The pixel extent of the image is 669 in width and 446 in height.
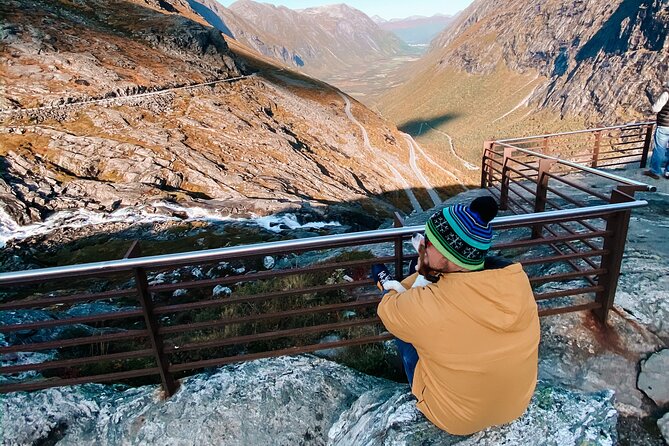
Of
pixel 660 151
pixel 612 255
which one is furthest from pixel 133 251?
pixel 660 151

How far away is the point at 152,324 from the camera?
165 inches

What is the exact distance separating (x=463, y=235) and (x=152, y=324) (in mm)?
3466

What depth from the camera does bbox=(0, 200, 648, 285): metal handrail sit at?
12.4ft

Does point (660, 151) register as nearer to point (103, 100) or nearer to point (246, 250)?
point (246, 250)

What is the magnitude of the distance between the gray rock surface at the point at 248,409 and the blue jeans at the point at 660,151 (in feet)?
30.6

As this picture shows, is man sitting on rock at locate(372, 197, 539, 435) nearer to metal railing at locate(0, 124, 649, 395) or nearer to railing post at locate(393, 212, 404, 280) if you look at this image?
metal railing at locate(0, 124, 649, 395)

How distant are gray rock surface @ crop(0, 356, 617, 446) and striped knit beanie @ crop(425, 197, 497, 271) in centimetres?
168

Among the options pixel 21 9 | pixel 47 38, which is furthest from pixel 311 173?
pixel 21 9

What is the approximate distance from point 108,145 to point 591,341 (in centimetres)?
3884

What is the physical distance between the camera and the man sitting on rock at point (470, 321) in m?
2.57

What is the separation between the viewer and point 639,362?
4.22 metres

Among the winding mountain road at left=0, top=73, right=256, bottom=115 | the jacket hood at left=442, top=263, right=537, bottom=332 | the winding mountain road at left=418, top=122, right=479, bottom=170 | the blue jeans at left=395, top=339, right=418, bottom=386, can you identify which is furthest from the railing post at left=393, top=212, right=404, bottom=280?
the winding mountain road at left=418, top=122, right=479, bottom=170

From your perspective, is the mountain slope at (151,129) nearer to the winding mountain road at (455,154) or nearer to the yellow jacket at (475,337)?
the yellow jacket at (475,337)

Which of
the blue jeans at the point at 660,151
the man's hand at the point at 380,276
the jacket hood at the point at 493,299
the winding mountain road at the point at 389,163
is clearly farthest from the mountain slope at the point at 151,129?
the jacket hood at the point at 493,299
